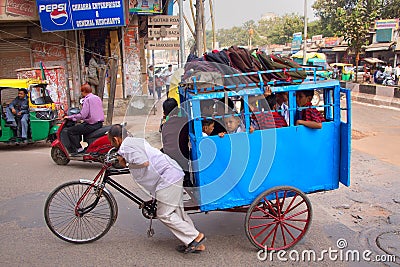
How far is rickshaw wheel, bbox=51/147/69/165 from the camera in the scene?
288 inches

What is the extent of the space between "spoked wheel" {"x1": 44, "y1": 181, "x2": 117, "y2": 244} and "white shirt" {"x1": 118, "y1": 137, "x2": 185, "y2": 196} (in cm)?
49

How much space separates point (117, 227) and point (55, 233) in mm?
720

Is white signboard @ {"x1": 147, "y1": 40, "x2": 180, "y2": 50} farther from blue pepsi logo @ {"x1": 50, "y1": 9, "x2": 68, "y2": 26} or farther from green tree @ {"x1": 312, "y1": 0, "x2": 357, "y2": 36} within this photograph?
green tree @ {"x1": 312, "y1": 0, "x2": 357, "y2": 36}

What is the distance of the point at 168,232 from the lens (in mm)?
4344

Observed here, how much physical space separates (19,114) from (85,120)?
2.27m

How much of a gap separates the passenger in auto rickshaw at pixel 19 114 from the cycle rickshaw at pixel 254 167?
4854mm

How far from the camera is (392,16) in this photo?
3475cm

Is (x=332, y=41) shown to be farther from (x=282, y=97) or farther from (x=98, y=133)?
(x=282, y=97)

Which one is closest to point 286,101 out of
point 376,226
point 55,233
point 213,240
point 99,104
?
point 213,240

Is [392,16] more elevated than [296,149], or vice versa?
[392,16]

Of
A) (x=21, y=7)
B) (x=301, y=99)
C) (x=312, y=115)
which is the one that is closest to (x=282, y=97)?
(x=301, y=99)

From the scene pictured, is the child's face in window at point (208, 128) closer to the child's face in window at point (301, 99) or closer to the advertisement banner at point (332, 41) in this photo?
the child's face in window at point (301, 99)

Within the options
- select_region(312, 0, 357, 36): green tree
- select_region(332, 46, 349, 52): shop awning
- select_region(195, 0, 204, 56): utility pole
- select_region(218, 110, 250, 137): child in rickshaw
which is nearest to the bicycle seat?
select_region(218, 110, 250, 137): child in rickshaw

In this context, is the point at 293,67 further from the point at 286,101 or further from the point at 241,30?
the point at 241,30
